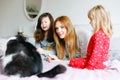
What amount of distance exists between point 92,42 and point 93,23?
5.8 inches

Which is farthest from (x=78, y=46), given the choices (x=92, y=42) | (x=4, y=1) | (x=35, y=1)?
(x=4, y=1)

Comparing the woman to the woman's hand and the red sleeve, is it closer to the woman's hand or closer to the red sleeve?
the woman's hand

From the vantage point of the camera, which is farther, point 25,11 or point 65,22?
point 25,11

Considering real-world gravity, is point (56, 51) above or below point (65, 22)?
below

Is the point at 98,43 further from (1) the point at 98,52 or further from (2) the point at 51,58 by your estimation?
(2) the point at 51,58

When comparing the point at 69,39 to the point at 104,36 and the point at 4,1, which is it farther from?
the point at 4,1

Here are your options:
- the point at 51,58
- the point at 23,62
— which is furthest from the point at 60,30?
the point at 23,62

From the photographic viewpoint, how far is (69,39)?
78.4 inches

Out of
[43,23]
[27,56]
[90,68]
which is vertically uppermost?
[43,23]

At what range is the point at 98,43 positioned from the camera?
159 cm

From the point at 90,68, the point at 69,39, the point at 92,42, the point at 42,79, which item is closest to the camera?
the point at 42,79

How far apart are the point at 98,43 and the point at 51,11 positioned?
4.30 feet

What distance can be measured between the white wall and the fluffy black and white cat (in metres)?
1.13

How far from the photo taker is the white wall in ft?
7.68
